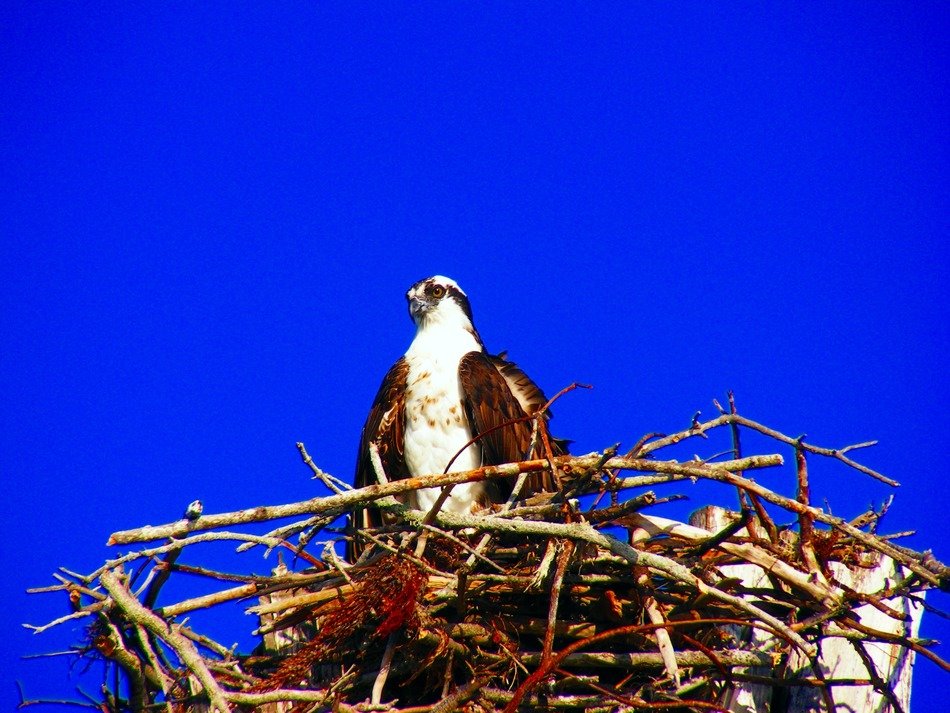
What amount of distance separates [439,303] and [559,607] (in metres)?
2.70

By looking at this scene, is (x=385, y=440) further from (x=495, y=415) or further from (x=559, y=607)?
(x=559, y=607)

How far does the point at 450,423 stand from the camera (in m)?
5.69

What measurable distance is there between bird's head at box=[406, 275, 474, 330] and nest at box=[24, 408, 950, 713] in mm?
2266

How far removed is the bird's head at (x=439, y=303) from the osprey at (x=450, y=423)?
52cm

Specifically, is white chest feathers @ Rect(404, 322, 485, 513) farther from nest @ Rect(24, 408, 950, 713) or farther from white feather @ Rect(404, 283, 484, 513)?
nest @ Rect(24, 408, 950, 713)

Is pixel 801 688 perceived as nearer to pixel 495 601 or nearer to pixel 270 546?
pixel 495 601

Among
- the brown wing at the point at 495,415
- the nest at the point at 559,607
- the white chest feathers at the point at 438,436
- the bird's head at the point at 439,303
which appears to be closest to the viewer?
the nest at the point at 559,607

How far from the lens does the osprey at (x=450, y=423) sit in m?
5.58

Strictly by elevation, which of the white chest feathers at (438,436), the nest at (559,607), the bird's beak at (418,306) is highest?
the bird's beak at (418,306)

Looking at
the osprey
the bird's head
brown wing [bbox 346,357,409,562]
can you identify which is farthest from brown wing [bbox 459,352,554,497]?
the bird's head

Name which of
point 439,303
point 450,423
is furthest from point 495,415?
point 439,303

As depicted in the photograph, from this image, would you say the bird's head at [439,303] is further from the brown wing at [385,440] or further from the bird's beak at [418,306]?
the brown wing at [385,440]

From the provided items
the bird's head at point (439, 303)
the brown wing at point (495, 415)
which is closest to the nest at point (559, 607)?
the brown wing at point (495, 415)

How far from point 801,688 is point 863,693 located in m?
0.24
